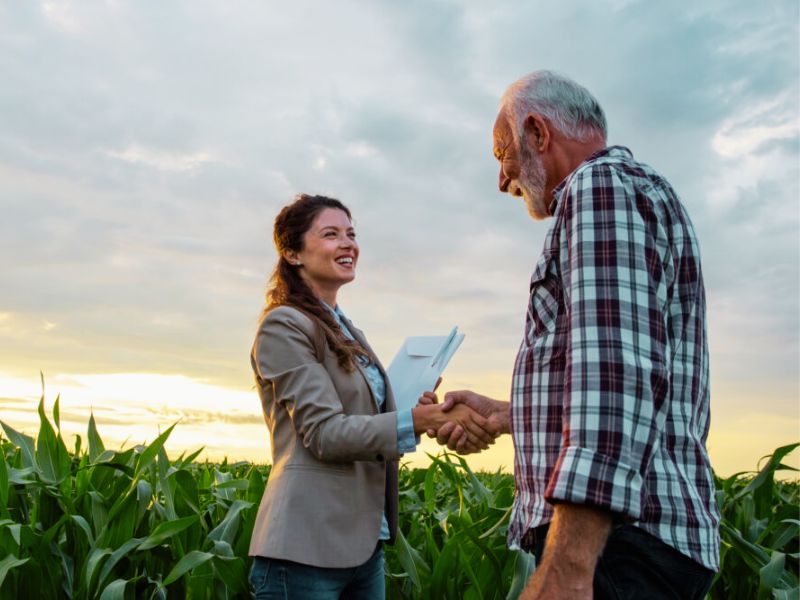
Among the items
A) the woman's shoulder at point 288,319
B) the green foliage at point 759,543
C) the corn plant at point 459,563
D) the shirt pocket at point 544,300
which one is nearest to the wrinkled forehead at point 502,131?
the shirt pocket at point 544,300

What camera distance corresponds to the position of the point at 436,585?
2924 millimetres

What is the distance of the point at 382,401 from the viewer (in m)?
2.73

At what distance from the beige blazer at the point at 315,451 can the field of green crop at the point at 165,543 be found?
0.42 m

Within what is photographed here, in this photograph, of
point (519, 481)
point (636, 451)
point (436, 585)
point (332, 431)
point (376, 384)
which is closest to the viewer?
point (636, 451)

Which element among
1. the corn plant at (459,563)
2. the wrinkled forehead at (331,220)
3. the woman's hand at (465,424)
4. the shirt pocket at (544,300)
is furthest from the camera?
the wrinkled forehead at (331,220)

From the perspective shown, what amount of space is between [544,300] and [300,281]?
1.38 metres

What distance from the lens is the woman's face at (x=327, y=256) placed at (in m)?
2.88

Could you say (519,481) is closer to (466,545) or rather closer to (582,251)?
(582,251)

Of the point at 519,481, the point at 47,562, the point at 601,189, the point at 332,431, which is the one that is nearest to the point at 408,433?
the point at 332,431

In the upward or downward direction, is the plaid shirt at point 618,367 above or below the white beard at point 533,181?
below

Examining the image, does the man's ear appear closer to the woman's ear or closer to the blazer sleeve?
the blazer sleeve

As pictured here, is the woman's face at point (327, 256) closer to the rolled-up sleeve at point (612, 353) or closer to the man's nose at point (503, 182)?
the man's nose at point (503, 182)

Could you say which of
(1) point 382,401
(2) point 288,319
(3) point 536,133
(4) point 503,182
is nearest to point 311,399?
(2) point 288,319

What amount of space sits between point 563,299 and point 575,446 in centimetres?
32
